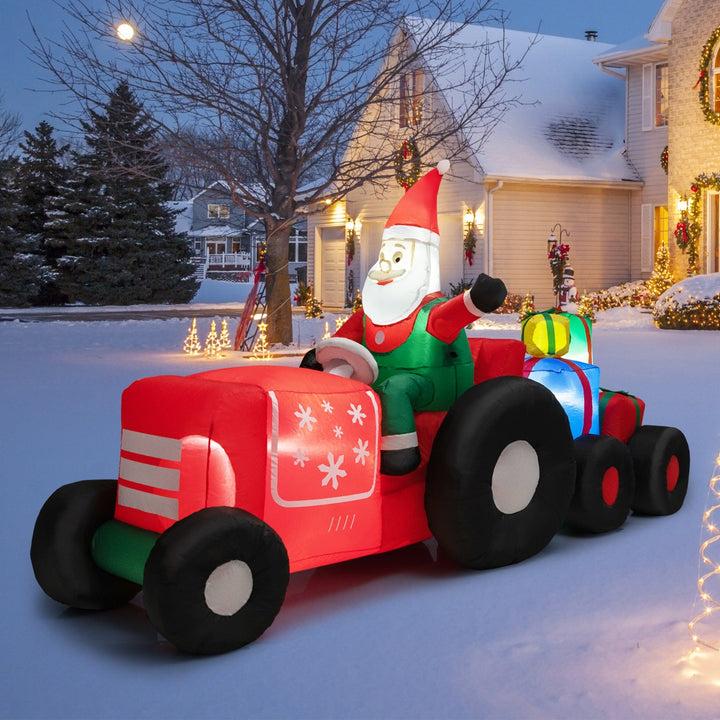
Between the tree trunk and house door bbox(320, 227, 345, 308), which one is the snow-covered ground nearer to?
the tree trunk

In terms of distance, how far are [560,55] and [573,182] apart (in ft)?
18.4

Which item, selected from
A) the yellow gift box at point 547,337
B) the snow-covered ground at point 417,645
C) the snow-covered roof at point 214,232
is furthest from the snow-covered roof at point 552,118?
the snow-covered roof at point 214,232

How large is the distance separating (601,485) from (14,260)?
94.9ft

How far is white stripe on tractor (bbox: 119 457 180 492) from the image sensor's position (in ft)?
12.1

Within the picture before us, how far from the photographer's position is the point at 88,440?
24.5 feet

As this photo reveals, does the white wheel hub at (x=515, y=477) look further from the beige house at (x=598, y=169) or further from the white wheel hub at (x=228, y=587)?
the beige house at (x=598, y=169)

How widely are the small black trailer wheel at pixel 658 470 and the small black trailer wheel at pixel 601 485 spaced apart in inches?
7.7

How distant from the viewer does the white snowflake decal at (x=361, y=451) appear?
13.3 ft

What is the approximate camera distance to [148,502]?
12.4 feet

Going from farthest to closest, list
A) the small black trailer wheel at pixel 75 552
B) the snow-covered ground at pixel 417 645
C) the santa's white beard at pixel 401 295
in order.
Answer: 1. the santa's white beard at pixel 401 295
2. the small black trailer wheel at pixel 75 552
3. the snow-covered ground at pixel 417 645

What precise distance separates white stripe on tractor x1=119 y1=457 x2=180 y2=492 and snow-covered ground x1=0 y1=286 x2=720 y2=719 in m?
0.56

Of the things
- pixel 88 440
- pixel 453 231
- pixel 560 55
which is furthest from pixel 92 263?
pixel 88 440

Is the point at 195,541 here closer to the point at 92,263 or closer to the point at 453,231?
the point at 453,231

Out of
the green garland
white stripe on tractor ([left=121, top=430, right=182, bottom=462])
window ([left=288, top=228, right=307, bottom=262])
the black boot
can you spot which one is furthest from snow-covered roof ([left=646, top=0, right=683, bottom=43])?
window ([left=288, top=228, right=307, bottom=262])
